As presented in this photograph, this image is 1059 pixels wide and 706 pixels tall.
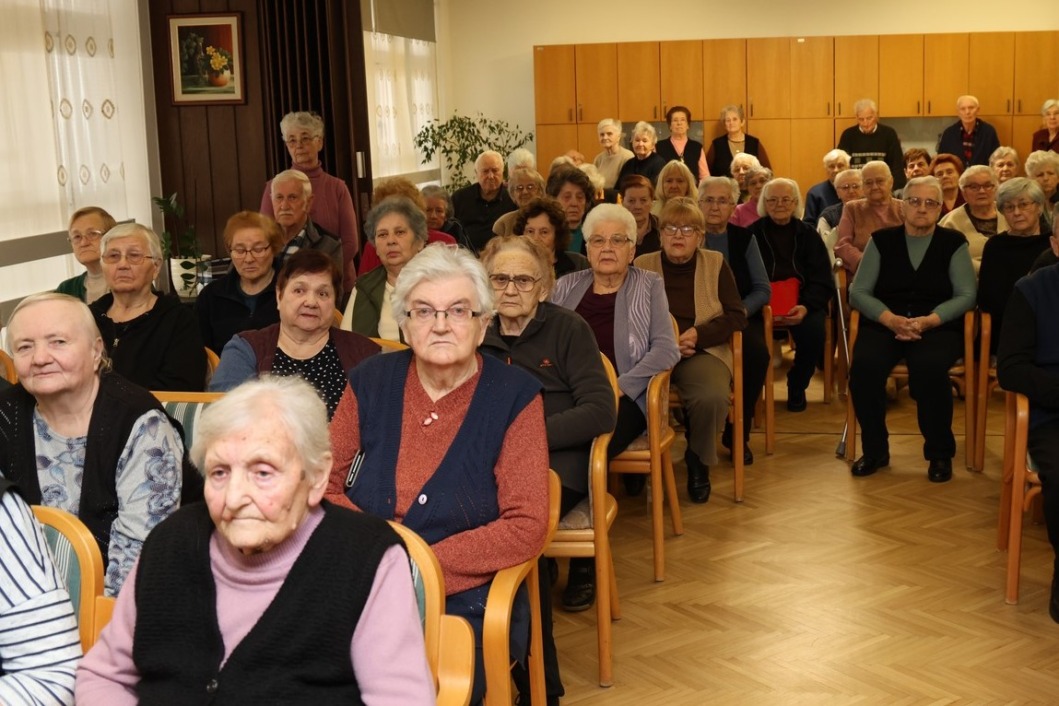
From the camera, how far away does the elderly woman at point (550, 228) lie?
5395mm

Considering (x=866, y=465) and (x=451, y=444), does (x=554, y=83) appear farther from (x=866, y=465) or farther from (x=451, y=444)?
(x=451, y=444)

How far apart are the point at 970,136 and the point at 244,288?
8.93 metres

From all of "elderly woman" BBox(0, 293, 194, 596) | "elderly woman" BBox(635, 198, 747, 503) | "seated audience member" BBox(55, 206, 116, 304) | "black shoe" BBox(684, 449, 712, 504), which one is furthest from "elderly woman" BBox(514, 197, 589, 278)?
"elderly woman" BBox(0, 293, 194, 596)

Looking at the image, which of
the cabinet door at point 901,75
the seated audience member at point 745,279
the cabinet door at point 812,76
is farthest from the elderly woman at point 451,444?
the cabinet door at point 901,75

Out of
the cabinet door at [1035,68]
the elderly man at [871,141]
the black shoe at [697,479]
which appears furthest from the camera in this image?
the cabinet door at [1035,68]

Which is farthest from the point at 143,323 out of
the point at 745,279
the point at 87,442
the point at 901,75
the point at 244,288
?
the point at 901,75

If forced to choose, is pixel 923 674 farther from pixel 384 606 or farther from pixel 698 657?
pixel 384 606

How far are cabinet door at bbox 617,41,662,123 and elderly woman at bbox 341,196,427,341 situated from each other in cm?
792

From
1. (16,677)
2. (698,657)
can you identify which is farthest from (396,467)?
(698,657)

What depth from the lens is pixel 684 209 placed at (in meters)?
5.24

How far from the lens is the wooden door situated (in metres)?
12.4

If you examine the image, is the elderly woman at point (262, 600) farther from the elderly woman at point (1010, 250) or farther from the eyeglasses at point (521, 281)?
the elderly woman at point (1010, 250)

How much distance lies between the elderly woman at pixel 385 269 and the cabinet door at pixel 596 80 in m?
7.88

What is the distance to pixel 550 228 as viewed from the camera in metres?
5.41
